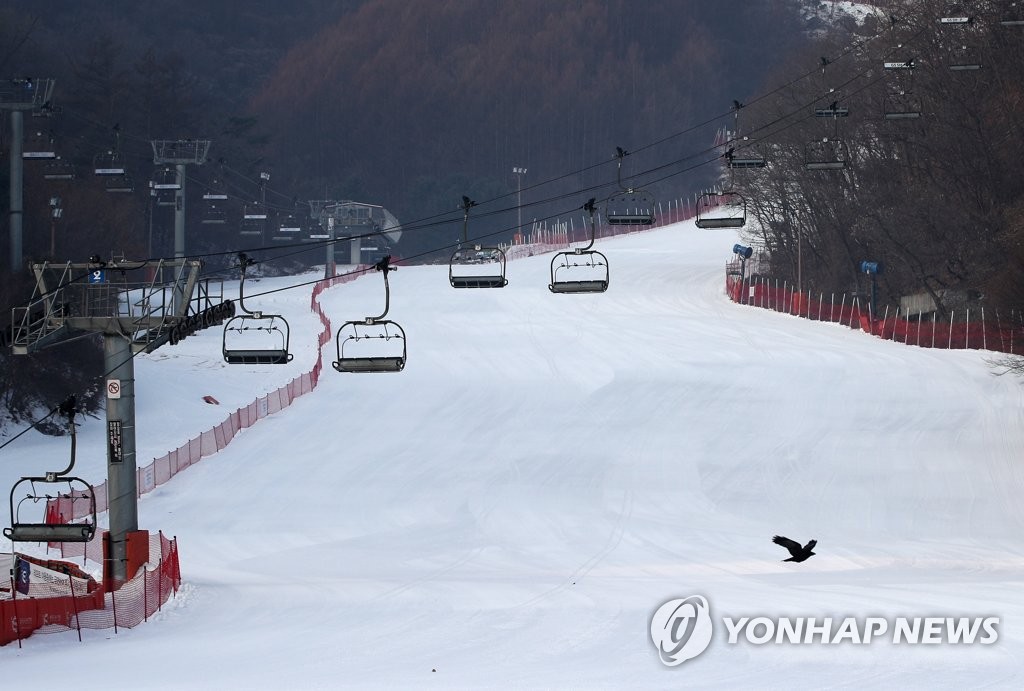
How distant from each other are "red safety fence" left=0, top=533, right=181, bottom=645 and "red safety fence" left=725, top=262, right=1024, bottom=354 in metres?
24.7

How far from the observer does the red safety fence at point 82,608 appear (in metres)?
18.5

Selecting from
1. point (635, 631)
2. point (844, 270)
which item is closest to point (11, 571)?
point (635, 631)

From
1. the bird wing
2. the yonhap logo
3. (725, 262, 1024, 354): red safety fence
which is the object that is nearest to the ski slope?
the yonhap logo

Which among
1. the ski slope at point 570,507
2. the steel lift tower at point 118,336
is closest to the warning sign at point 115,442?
the steel lift tower at point 118,336

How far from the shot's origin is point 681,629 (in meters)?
17.4

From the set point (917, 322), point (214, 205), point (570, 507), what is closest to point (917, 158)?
point (917, 322)

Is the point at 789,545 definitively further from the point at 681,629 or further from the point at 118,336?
the point at 118,336

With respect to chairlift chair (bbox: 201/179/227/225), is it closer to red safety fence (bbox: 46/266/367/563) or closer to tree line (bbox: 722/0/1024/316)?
tree line (bbox: 722/0/1024/316)

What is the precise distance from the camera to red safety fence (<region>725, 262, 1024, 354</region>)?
144 ft

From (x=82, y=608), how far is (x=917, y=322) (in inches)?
1430

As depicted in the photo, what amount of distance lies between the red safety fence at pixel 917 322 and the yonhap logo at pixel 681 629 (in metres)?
21.3

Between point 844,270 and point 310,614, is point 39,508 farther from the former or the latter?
point 844,270

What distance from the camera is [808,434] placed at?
3497cm

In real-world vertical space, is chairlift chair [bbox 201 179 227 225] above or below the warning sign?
above
